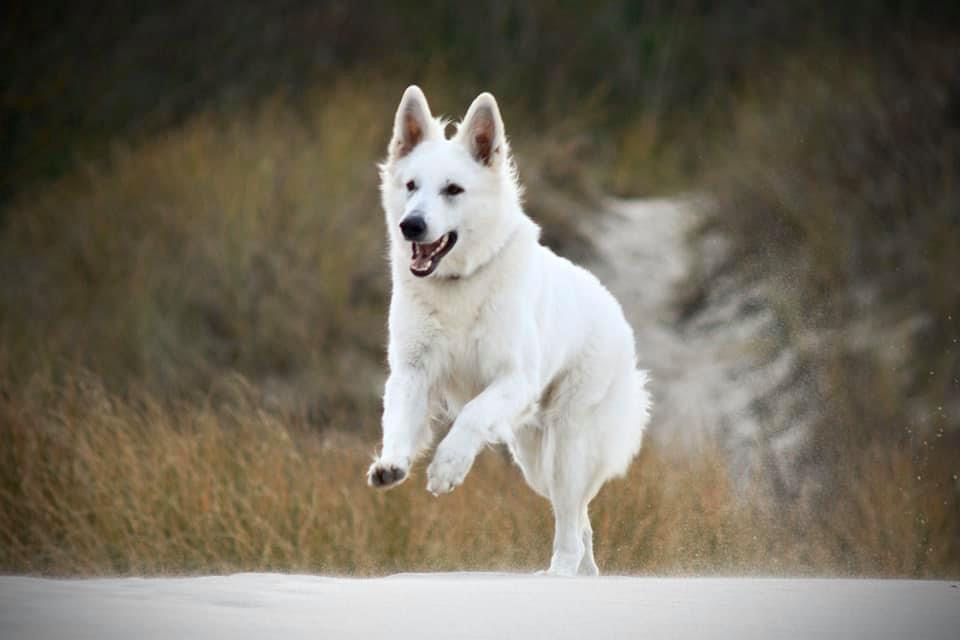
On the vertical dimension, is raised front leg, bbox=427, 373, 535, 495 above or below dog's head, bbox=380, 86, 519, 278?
below

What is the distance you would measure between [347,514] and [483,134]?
441cm

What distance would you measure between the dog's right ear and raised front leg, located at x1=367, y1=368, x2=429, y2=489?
1137 mm

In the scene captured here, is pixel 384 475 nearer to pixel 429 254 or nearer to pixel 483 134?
pixel 429 254

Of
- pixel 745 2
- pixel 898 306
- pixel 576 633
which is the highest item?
pixel 576 633

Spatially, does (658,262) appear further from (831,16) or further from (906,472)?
(906,472)

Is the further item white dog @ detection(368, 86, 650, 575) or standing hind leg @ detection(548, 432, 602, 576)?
standing hind leg @ detection(548, 432, 602, 576)

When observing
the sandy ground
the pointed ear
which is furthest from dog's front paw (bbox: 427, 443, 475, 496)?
the pointed ear

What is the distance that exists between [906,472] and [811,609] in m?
6.15

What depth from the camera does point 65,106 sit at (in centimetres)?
1844

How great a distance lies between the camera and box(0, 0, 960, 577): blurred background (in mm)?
10789

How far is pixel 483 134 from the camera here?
6.85 metres

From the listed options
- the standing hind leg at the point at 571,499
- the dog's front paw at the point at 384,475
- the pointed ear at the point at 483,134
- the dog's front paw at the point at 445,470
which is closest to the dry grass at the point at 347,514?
the standing hind leg at the point at 571,499

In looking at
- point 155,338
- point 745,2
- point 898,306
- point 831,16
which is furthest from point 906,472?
point 745,2

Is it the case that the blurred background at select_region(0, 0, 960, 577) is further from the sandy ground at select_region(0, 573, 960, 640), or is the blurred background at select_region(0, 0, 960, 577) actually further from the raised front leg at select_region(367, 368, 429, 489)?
the sandy ground at select_region(0, 573, 960, 640)
